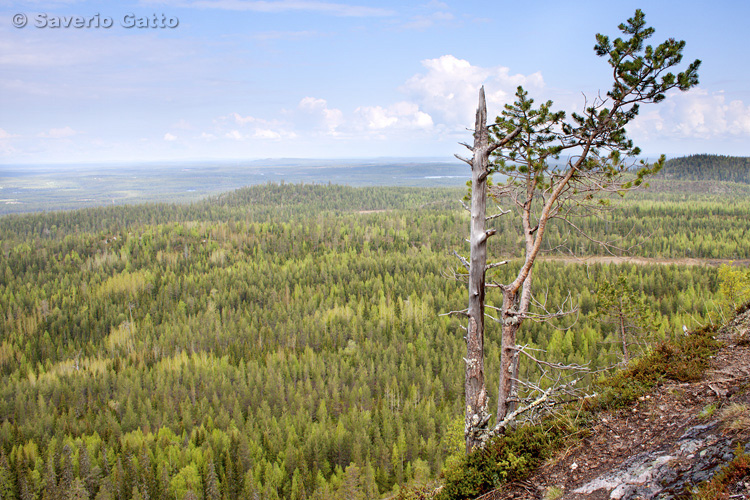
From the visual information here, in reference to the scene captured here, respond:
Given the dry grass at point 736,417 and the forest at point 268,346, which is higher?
the dry grass at point 736,417

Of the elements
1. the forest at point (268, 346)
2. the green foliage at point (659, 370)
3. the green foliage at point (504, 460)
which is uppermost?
the green foliage at point (659, 370)

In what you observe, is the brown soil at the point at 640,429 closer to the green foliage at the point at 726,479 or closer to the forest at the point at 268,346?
the green foliage at the point at 726,479

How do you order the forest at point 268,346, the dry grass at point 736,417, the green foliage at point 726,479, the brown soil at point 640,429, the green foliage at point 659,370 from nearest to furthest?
the green foliage at point 726,479 → the dry grass at point 736,417 → the brown soil at point 640,429 → the green foliage at point 659,370 → the forest at point 268,346

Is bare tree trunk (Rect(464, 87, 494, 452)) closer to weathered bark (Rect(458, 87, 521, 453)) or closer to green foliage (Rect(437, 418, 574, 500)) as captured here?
weathered bark (Rect(458, 87, 521, 453))

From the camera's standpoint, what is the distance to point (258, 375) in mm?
71562

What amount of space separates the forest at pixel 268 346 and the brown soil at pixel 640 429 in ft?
12.9

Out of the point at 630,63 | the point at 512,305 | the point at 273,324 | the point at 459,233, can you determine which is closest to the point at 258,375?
the point at 273,324

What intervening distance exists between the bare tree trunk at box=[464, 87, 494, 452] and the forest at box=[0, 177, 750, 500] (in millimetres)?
2514

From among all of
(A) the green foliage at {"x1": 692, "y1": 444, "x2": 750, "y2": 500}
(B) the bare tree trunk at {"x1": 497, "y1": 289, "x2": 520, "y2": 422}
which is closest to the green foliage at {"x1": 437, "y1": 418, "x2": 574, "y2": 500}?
(B) the bare tree trunk at {"x1": 497, "y1": 289, "x2": 520, "y2": 422}

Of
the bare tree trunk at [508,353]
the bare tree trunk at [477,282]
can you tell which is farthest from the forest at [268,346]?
the bare tree trunk at [477,282]

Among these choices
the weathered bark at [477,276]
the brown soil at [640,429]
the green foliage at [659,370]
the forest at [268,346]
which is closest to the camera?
the brown soil at [640,429]

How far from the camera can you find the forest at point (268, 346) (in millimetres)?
49781

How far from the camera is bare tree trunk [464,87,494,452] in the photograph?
1447cm

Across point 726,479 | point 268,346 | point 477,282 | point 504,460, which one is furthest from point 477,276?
point 268,346
